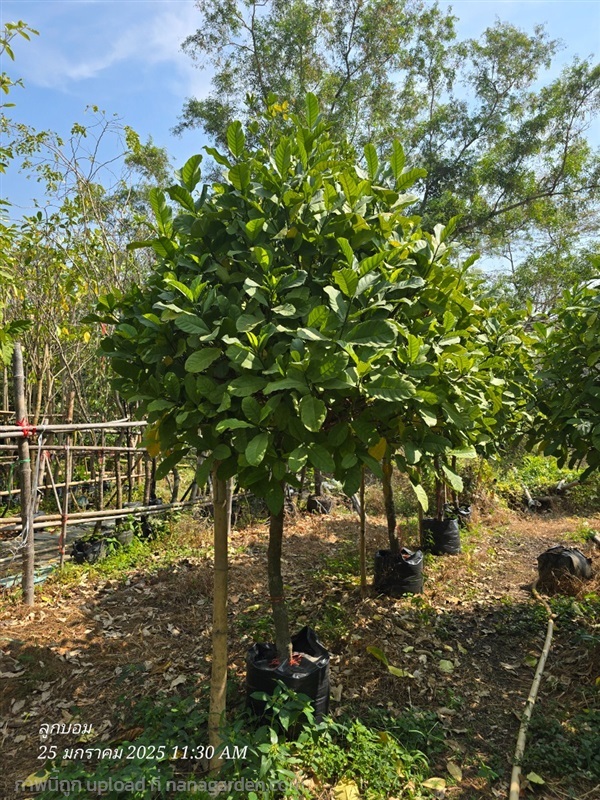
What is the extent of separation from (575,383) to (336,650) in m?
2.34

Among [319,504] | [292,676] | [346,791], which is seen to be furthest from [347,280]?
[319,504]

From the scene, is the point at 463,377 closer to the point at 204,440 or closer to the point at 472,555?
the point at 204,440

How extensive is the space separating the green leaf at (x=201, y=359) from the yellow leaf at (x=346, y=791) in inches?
71.3

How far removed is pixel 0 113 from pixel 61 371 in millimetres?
3448

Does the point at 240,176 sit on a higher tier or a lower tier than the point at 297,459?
higher

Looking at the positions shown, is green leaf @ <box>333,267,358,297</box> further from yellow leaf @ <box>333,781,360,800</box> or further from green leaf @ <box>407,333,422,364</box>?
yellow leaf @ <box>333,781,360,800</box>

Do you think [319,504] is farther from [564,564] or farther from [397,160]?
[397,160]

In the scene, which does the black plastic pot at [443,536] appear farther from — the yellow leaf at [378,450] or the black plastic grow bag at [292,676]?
the yellow leaf at [378,450]

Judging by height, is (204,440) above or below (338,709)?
above

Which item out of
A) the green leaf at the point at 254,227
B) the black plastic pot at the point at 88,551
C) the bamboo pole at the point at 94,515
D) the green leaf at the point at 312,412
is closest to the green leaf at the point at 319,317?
the green leaf at the point at 312,412

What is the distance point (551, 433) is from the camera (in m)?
3.59

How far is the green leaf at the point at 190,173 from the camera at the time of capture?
6.96 feet

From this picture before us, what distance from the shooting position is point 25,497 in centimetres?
420

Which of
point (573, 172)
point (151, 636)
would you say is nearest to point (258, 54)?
point (573, 172)
